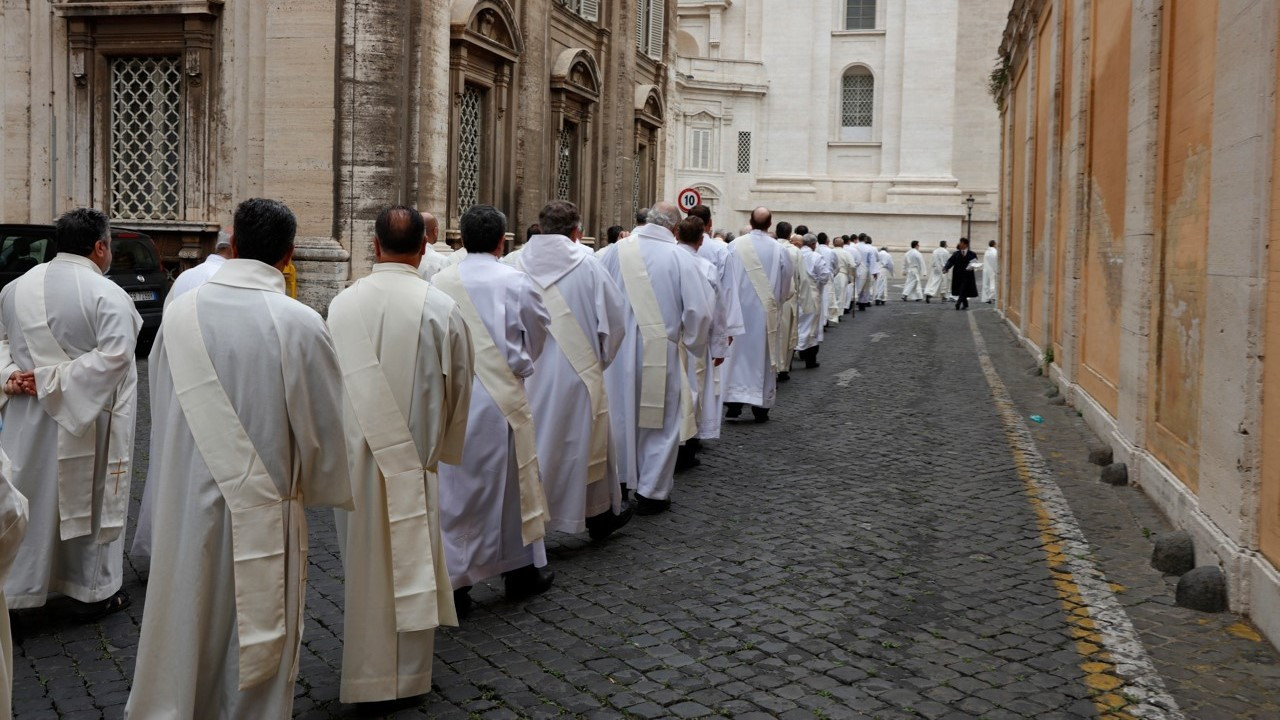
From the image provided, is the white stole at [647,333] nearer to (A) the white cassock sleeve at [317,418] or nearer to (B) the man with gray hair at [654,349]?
(B) the man with gray hair at [654,349]

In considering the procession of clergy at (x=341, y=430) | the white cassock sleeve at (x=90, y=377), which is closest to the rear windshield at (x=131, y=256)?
the procession of clergy at (x=341, y=430)

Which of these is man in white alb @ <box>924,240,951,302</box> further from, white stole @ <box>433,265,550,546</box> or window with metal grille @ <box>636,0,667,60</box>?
white stole @ <box>433,265,550,546</box>

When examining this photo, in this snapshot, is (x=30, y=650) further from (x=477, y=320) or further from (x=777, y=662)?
(x=777, y=662)

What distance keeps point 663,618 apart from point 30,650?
8.54ft

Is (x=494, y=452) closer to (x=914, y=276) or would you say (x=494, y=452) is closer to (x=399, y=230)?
(x=399, y=230)

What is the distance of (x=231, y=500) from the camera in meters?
3.98

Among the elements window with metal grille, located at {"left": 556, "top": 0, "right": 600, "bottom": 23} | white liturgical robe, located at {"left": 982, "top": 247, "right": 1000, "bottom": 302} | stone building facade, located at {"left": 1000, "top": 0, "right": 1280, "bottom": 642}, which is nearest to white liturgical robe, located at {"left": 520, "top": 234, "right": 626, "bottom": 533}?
stone building facade, located at {"left": 1000, "top": 0, "right": 1280, "bottom": 642}

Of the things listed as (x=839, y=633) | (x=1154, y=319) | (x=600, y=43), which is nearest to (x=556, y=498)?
(x=839, y=633)

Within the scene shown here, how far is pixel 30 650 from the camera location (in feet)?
17.2

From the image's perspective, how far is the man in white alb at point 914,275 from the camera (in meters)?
36.5

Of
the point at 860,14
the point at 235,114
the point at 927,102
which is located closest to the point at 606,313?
the point at 235,114

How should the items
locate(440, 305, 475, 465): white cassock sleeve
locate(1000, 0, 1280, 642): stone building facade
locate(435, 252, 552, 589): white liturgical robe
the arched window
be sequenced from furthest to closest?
1. the arched window
2. locate(435, 252, 552, 589): white liturgical robe
3. locate(1000, 0, 1280, 642): stone building facade
4. locate(440, 305, 475, 465): white cassock sleeve

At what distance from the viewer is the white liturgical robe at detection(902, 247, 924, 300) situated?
1436 inches

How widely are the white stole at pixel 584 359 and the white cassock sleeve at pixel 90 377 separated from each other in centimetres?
212
